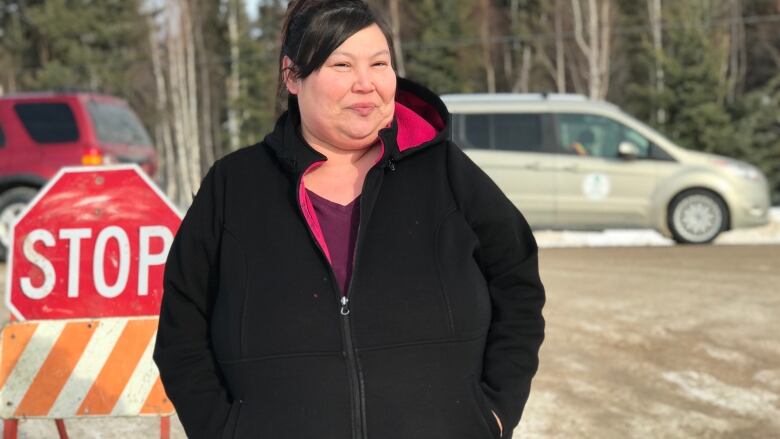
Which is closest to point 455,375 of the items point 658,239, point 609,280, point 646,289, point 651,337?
point 651,337

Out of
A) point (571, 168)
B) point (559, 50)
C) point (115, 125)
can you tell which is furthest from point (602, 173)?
point (559, 50)

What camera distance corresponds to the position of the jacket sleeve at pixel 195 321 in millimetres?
2305

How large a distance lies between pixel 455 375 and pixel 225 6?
152 ft

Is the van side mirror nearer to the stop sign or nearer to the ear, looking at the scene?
the stop sign

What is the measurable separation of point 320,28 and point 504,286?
66 centimetres

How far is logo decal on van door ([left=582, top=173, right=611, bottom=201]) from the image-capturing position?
533 inches

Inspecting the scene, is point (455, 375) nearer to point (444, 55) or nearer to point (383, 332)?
point (383, 332)

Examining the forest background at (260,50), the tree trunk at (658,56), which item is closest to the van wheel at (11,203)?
the tree trunk at (658,56)

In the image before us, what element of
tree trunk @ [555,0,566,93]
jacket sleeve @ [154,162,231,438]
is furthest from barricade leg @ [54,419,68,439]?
tree trunk @ [555,0,566,93]

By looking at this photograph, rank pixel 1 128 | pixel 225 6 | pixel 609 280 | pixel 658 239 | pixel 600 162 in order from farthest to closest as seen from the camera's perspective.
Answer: pixel 225 6, pixel 658 239, pixel 600 162, pixel 1 128, pixel 609 280

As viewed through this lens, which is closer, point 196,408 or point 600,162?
point 196,408

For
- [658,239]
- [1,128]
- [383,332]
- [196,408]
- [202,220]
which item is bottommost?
[658,239]

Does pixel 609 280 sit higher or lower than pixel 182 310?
lower

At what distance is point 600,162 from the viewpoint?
13562 mm
